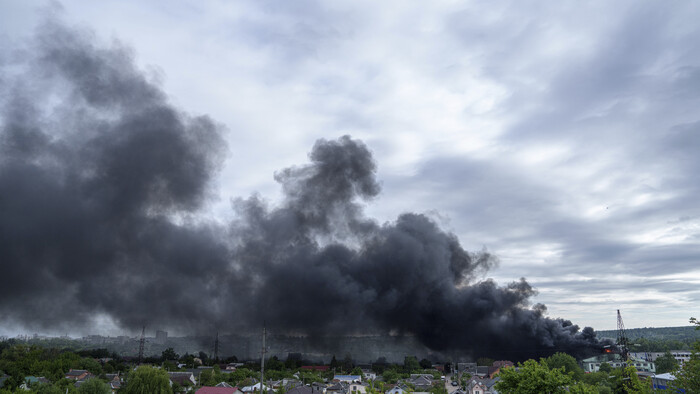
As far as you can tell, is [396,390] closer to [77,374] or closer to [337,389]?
[337,389]

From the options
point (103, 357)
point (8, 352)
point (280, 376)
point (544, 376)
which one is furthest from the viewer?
point (103, 357)

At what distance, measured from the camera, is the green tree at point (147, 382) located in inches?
1908

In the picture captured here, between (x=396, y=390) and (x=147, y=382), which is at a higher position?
(x=147, y=382)

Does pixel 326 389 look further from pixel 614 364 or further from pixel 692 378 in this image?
pixel 614 364

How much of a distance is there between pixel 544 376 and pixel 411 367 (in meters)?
94.4

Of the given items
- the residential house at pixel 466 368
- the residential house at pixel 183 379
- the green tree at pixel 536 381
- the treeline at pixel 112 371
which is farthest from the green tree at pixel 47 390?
the residential house at pixel 466 368

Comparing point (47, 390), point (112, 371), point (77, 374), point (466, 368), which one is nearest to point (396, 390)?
point (47, 390)

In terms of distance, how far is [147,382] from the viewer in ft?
161

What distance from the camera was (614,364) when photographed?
10931 cm

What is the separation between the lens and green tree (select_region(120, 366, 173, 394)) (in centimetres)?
4847

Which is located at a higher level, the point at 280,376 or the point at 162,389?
the point at 162,389

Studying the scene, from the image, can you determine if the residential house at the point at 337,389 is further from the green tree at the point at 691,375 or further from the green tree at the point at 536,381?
the green tree at the point at 691,375

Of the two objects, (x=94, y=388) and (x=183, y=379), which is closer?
(x=94, y=388)

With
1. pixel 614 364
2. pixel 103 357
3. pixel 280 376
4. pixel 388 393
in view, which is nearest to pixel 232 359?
pixel 103 357
